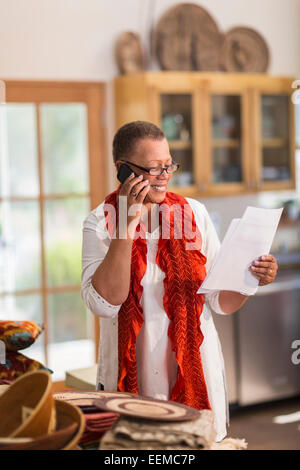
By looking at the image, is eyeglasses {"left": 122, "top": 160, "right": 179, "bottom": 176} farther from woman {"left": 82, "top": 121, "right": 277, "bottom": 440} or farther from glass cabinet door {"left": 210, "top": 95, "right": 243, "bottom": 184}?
glass cabinet door {"left": 210, "top": 95, "right": 243, "bottom": 184}

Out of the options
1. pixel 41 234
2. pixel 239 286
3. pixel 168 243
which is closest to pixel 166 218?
pixel 168 243

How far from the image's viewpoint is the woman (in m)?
1.61

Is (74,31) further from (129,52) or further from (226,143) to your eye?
(226,143)

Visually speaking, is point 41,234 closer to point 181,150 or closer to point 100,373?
point 181,150

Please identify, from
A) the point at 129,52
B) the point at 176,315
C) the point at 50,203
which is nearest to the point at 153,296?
the point at 176,315

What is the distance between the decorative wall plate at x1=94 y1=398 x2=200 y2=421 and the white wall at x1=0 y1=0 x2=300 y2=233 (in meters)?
2.73

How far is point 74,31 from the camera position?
12.4 feet

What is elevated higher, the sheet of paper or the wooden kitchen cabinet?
the wooden kitchen cabinet

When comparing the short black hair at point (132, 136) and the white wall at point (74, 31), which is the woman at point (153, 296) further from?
the white wall at point (74, 31)

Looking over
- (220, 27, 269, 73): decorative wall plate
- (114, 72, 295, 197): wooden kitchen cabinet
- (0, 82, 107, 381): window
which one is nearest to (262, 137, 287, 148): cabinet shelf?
(114, 72, 295, 197): wooden kitchen cabinet

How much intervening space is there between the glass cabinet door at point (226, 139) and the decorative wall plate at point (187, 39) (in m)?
0.25

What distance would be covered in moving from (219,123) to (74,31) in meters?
1.03

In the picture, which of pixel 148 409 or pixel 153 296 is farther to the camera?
pixel 153 296

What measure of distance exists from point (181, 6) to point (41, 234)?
162 centimetres
